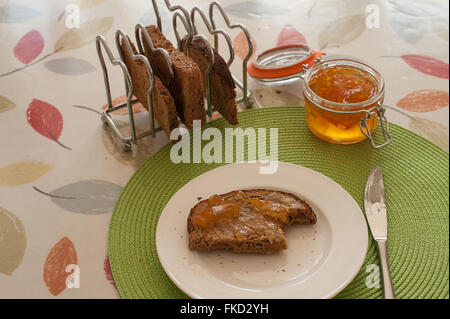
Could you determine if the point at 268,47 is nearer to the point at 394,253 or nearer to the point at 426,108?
the point at 426,108

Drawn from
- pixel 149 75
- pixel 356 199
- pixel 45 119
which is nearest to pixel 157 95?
pixel 149 75

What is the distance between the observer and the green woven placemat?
83cm

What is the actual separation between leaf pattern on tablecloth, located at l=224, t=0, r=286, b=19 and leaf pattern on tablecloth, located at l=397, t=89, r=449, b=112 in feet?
1.33

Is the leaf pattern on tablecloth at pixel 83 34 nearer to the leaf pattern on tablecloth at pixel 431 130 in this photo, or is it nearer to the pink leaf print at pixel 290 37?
the pink leaf print at pixel 290 37

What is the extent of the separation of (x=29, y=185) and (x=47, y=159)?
0.23 ft

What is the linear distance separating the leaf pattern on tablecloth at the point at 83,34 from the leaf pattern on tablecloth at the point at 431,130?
28.8 inches

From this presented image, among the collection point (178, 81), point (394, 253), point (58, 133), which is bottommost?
point (394, 253)

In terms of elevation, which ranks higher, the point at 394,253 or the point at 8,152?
the point at 8,152

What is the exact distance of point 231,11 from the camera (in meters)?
1.39

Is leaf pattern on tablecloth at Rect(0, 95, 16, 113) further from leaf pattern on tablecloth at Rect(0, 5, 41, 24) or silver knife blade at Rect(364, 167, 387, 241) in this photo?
silver knife blade at Rect(364, 167, 387, 241)

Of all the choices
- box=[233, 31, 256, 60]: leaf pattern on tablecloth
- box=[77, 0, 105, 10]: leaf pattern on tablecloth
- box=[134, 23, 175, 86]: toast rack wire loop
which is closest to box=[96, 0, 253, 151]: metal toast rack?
box=[134, 23, 175, 86]: toast rack wire loop

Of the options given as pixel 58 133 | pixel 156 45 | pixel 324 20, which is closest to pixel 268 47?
pixel 324 20

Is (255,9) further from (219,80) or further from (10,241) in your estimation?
(10,241)

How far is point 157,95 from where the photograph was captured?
3.22ft
